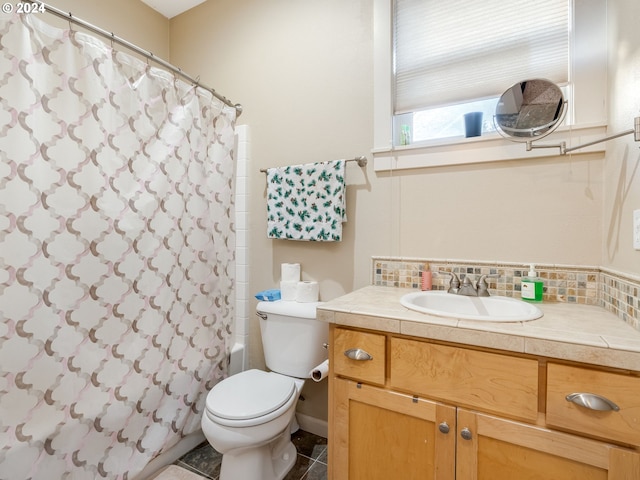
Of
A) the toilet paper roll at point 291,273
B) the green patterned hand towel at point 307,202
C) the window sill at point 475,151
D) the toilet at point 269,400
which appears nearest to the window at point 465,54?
the window sill at point 475,151

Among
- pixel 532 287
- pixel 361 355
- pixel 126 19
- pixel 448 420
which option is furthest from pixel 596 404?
pixel 126 19

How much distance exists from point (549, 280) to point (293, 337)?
1144 mm

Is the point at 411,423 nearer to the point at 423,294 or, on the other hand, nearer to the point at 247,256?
the point at 423,294

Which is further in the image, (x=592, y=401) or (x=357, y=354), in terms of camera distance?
(x=357, y=354)

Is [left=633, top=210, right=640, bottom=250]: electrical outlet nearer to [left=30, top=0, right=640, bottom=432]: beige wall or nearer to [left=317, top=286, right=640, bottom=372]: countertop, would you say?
[left=30, top=0, right=640, bottom=432]: beige wall

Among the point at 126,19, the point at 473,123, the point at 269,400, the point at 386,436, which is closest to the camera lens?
the point at 386,436

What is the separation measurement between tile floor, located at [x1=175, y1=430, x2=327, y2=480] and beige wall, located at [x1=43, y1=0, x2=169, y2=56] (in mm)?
2442

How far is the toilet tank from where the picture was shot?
1538mm

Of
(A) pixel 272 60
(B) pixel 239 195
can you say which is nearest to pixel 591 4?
(A) pixel 272 60

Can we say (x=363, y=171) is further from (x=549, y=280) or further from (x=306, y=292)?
(x=549, y=280)

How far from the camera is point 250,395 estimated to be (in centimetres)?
135

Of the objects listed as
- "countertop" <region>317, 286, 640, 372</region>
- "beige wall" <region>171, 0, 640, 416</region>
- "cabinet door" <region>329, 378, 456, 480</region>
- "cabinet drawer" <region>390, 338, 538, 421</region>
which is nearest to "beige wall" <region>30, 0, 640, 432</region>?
"beige wall" <region>171, 0, 640, 416</region>

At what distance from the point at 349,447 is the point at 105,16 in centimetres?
266

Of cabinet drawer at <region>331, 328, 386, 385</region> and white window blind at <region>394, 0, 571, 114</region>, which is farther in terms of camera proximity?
white window blind at <region>394, 0, 571, 114</region>
